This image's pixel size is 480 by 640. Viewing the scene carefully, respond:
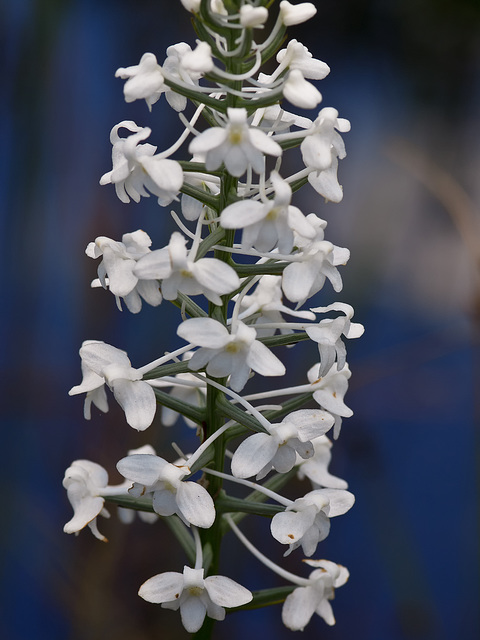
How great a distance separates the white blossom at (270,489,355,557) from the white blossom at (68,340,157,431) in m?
0.16

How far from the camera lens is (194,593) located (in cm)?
68

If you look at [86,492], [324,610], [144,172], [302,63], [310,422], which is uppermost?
[302,63]

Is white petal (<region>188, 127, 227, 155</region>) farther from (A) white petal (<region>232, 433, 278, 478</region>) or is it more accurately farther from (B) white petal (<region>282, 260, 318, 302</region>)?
(A) white petal (<region>232, 433, 278, 478</region>)

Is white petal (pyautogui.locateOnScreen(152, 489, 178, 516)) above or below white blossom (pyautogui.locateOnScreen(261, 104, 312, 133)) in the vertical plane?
below

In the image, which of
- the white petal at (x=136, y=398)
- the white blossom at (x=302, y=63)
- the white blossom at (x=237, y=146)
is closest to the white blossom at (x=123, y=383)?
the white petal at (x=136, y=398)

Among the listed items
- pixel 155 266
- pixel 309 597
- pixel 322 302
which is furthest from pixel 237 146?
pixel 322 302

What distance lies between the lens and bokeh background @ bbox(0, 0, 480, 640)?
1521 mm

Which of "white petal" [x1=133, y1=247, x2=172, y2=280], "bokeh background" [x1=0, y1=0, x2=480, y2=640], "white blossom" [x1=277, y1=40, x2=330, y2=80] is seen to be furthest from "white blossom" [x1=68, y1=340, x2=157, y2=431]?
"bokeh background" [x1=0, y1=0, x2=480, y2=640]

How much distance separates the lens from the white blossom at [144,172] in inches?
25.0

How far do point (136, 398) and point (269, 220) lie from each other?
0.70ft

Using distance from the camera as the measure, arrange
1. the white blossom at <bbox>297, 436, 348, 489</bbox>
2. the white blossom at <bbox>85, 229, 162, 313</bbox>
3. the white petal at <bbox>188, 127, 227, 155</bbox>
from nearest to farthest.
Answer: the white petal at <bbox>188, 127, 227, 155</bbox> → the white blossom at <bbox>85, 229, 162, 313</bbox> → the white blossom at <bbox>297, 436, 348, 489</bbox>

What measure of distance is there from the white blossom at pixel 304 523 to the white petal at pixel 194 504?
2.7 inches

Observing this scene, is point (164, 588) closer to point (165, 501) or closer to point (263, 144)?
point (165, 501)

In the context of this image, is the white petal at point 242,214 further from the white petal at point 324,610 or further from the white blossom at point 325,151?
the white petal at point 324,610
